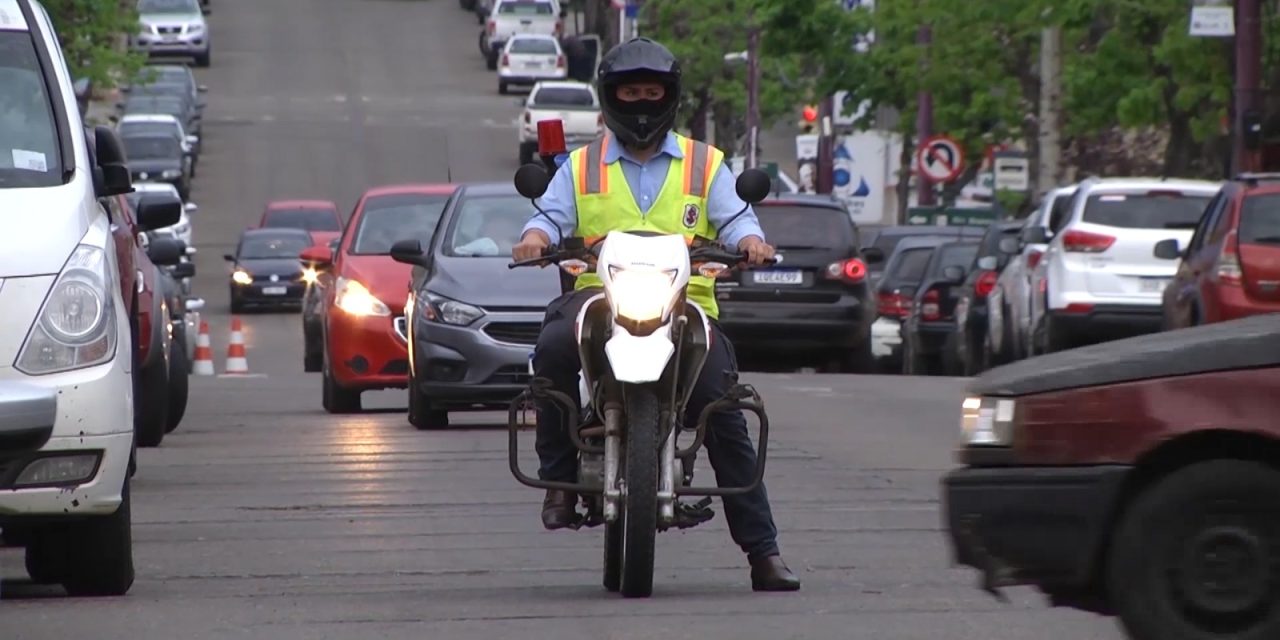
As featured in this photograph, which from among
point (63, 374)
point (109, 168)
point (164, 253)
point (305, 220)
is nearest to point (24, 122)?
point (109, 168)

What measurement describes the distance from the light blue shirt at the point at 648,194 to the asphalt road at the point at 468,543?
1.18 metres

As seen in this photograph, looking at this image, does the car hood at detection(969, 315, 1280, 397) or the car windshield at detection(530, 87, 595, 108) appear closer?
the car hood at detection(969, 315, 1280, 397)

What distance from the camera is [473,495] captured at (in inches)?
493

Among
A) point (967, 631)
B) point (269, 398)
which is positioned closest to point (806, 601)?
point (967, 631)

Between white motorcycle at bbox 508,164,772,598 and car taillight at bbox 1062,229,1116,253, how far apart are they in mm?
13824

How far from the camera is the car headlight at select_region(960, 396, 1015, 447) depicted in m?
7.08

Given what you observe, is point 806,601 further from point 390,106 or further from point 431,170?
point 390,106

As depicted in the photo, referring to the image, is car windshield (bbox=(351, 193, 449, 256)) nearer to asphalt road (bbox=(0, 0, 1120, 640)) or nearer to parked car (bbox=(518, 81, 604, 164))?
asphalt road (bbox=(0, 0, 1120, 640))

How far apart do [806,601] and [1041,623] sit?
0.81 m

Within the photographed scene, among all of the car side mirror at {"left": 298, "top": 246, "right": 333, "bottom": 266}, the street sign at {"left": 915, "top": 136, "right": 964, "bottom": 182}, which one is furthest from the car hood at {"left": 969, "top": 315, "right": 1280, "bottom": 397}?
the street sign at {"left": 915, "top": 136, "right": 964, "bottom": 182}

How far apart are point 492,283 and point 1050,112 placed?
→ 24175mm

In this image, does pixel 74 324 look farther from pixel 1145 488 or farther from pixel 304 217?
pixel 304 217

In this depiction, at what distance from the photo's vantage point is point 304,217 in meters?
50.1

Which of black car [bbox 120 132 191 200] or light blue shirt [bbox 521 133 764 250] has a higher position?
light blue shirt [bbox 521 133 764 250]
